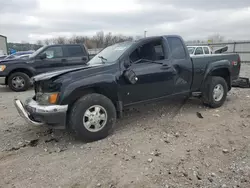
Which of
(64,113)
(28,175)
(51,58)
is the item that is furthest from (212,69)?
(51,58)

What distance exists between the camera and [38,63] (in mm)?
9188

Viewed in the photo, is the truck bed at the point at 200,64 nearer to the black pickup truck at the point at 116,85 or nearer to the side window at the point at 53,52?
the black pickup truck at the point at 116,85

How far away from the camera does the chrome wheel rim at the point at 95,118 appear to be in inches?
148

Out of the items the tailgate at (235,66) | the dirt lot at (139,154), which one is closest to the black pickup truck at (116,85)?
the dirt lot at (139,154)

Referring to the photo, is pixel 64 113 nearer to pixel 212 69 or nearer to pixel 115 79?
pixel 115 79

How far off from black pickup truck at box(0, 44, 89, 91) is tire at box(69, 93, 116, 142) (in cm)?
519

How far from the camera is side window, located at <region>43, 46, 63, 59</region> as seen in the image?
30.9ft

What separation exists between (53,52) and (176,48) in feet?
20.1

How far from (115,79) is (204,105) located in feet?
9.59

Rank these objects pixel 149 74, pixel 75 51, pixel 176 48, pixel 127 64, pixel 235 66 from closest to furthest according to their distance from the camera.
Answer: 1. pixel 127 64
2. pixel 149 74
3. pixel 176 48
4. pixel 235 66
5. pixel 75 51

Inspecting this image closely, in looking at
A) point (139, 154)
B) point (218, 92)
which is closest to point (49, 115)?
point (139, 154)

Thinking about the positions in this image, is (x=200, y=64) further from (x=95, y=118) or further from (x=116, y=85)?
(x=95, y=118)

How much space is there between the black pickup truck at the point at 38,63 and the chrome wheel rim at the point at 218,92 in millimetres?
5261

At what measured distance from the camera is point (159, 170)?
9.77 ft
